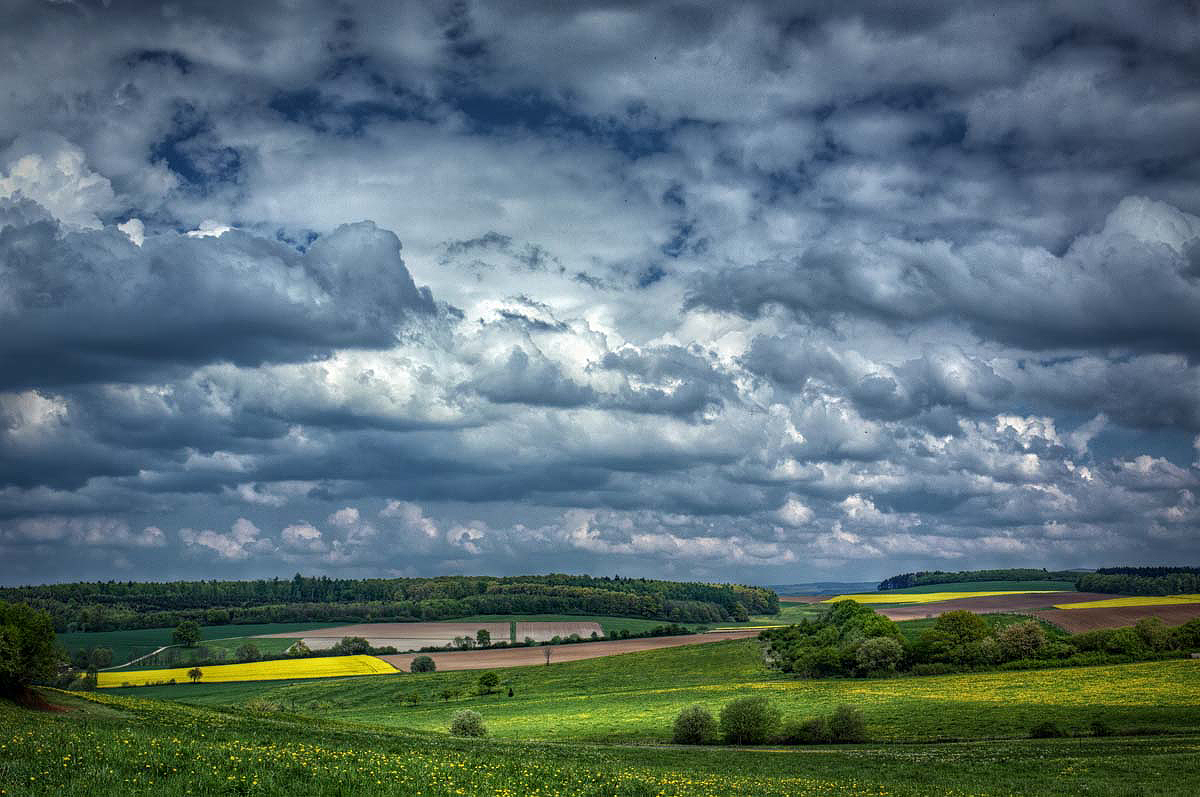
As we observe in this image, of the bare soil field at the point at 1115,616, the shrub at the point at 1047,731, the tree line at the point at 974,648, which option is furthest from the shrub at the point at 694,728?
the bare soil field at the point at 1115,616

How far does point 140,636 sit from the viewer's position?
564ft

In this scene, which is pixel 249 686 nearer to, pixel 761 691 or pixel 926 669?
pixel 761 691

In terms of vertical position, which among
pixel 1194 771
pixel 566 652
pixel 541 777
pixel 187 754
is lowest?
pixel 566 652

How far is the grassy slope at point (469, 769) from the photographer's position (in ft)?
56.8

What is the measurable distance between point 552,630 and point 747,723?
420 feet

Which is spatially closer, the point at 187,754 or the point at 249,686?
the point at 187,754

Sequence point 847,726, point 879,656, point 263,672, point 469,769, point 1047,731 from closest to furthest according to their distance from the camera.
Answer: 1. point 469,769
2. point 1047,731
3. point 847,726
4. point 879,656
5. point 263,672

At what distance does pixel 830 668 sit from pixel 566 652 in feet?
186

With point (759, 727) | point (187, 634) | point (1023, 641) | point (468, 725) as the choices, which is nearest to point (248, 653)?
point (187, 634)

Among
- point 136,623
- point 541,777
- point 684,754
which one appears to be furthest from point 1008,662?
point 136,623

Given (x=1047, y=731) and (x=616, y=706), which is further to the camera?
(x=616, y=706)

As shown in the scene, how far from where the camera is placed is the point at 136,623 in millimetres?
190125

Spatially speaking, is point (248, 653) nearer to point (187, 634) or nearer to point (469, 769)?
point (187, 634)

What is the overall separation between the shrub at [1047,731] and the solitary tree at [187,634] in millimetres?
154016
